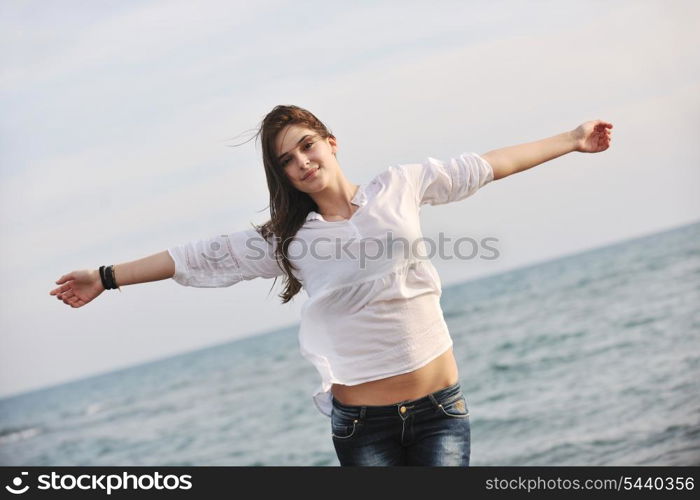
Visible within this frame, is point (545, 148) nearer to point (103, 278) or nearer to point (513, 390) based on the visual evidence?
point (103, 278)

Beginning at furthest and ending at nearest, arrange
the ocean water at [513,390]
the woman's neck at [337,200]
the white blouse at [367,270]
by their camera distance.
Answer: the ocean water at [513,390] < the woman's neck at [337,200] < the white blouse at [367,270]

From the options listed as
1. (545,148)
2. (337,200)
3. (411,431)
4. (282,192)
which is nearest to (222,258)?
(282,192)

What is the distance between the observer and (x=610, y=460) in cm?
823

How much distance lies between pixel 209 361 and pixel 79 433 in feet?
26.5

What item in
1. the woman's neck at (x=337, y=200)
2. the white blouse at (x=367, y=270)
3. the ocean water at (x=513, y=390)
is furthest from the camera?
the ocean water at (x=513, y=390)

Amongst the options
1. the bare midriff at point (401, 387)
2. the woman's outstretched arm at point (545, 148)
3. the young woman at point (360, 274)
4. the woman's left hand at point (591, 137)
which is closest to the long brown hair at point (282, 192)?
the young woman at point (360, 274)

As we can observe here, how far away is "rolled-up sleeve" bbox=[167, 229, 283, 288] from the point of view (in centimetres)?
263

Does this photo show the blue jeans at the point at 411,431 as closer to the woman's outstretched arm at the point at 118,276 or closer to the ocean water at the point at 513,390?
the woman's outstretched arm at the point at 118,276

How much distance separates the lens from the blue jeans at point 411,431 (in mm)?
2564

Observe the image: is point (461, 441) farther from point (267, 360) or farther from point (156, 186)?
point (267, 360)

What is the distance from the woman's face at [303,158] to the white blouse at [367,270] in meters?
0.11

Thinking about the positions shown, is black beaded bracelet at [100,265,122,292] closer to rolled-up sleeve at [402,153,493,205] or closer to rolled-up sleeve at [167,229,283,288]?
rolled-up sleeve at [167,229,283,288]
